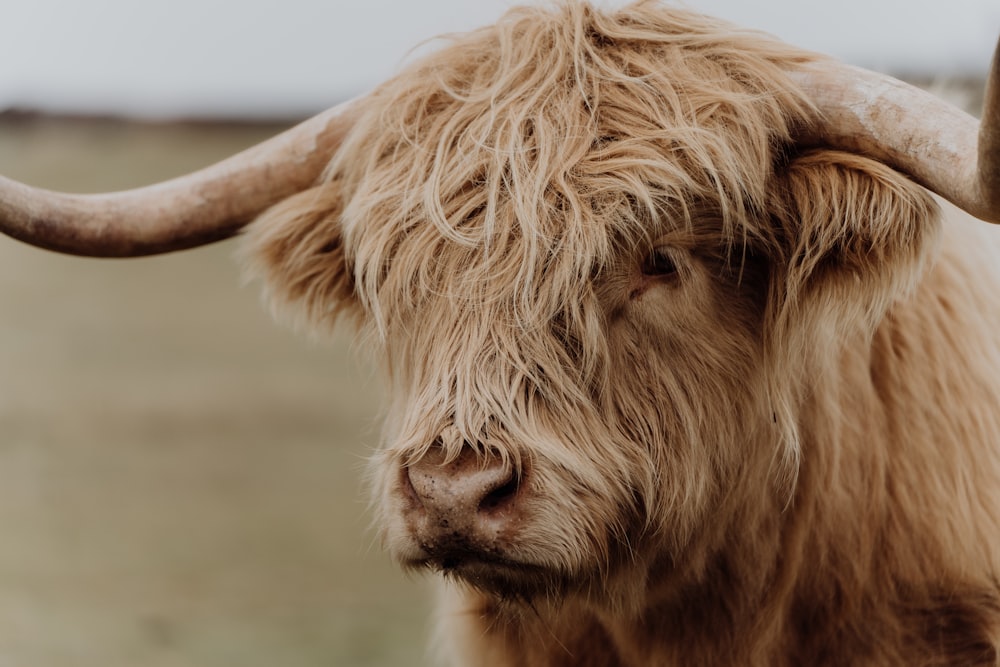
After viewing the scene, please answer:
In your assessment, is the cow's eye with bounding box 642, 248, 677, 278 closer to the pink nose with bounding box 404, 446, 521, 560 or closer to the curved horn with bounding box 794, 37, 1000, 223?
the curved horn with bounding box 794, 37, 1000, 223

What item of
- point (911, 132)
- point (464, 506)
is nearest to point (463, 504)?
point (464, 506)

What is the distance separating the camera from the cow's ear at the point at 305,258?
9.12ft

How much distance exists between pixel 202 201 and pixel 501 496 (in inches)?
45.9

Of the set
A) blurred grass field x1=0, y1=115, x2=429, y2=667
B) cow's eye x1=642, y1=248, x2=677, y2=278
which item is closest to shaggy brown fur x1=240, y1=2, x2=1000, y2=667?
cow's eye x1=642, y1=248, x2=677, y2=278

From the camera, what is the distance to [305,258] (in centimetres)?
283

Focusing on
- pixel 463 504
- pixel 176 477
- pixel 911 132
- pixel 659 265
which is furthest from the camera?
pixel 176 477

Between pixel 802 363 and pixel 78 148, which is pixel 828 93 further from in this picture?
pixel 78 148

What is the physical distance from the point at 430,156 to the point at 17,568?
195 inches

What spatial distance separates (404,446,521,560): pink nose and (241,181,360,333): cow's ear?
29.8 inches

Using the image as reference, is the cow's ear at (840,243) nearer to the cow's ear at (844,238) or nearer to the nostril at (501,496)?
the cow's ear at (844,238)

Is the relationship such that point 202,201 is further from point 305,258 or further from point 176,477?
point 176,477

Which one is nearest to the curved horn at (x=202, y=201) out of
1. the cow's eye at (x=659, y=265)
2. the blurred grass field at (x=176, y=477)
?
the blurred grass field at (x=176, y=477)

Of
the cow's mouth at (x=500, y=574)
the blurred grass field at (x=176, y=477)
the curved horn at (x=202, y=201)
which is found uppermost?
the curved horn at (x=202, y=201)

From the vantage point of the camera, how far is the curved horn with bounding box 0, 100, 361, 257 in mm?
2785
